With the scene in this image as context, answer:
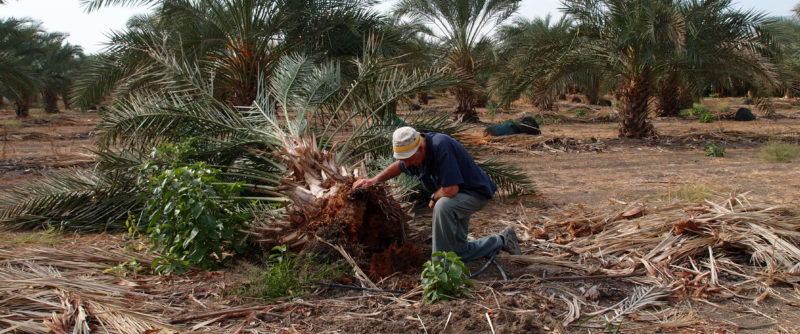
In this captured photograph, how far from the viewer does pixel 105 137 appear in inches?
264

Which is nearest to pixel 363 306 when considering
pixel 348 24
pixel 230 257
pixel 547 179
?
pixel 230 257

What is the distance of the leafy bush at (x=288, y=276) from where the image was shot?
4051mm

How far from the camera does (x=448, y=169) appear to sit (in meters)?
4.30

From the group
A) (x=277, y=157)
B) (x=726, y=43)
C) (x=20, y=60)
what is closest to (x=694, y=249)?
(x=277, y=157)

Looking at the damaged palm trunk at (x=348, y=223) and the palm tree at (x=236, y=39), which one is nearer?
the damaged palm trunk at (x=348, y=223)

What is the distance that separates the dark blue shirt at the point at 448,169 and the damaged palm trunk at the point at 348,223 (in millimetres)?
449

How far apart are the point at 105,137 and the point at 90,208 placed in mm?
835

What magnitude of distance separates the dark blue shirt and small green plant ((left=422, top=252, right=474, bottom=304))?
67cm

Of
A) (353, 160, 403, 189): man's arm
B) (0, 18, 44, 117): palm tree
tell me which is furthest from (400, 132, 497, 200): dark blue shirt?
(0, 18, 44, 117): palm tree

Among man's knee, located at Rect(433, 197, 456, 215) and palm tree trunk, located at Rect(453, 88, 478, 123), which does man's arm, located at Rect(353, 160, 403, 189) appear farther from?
palm tree trunk, located at Rect(453, 88, 478, 123)

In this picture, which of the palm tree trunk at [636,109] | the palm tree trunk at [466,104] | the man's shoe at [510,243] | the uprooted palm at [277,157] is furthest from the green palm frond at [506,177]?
the palm tree trunk at [466,104]

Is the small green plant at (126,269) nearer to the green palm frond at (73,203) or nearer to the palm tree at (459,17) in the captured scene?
the green palm frond at (73,203)

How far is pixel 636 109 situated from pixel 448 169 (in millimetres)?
11674

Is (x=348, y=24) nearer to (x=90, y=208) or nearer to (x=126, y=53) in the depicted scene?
(x=126, y=53)
